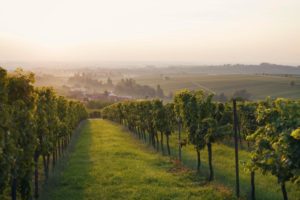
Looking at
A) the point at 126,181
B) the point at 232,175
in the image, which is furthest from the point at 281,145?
the point at 232,175

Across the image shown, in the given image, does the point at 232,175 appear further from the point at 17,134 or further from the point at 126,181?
the point at 17,134

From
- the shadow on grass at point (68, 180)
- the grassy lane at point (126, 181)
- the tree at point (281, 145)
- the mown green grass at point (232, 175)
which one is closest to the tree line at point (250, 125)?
the tree at point (281, 145)

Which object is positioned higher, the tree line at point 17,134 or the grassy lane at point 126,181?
the tree line at point 17,134

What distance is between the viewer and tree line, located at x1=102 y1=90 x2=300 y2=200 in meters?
10.5

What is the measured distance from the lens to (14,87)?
17.0 meters

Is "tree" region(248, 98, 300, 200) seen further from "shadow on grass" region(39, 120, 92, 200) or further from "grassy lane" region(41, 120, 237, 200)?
"shadow on grass" region(39, 120, 92, 200)

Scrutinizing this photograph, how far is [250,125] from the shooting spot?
27.1 m

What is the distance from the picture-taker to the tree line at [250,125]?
1053cm

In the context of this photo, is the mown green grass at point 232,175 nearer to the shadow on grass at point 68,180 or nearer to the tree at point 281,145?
the tree at point 281,145

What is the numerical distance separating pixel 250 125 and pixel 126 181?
10.0 m

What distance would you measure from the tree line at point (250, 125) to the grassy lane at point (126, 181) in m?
2.13

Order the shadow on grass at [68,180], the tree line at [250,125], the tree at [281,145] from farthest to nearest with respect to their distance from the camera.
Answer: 1. the shadow on grass at [68,180]
2. the tree line at [250,125]
3. the tree at [281,145]

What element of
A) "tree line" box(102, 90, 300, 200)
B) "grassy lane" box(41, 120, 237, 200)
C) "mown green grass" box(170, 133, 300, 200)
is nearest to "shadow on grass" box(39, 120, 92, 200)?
"grassy lane" box(41, 120, 237, 200)

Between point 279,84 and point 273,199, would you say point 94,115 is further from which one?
point 273,199
